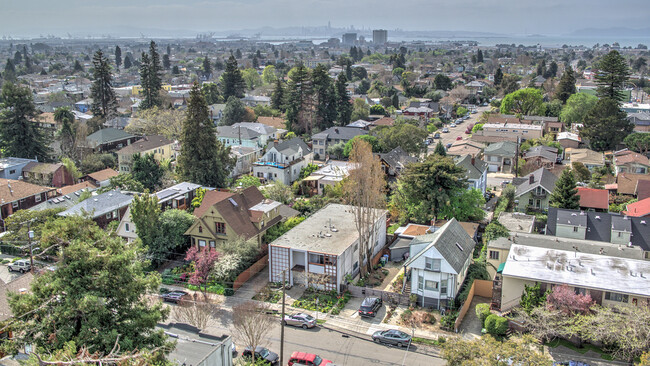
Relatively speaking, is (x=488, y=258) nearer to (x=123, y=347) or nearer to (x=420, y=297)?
(x=420, y=297)

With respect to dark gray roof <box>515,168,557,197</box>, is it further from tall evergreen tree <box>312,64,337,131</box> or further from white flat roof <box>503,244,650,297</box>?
tall evergreen tree <box>312,64,337,131</box>

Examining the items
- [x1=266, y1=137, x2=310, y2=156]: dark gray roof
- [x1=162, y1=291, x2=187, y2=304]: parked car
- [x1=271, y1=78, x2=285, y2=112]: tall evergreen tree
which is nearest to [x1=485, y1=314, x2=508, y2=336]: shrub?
[x1=162, y1=291, x2=187, y2=304]: parked car

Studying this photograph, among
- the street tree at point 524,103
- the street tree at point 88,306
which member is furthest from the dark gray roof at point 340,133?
the street tree at point 88,306

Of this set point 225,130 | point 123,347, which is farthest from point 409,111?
point 123,347

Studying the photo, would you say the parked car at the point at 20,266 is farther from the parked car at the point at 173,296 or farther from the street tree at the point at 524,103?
the street tree at the point at 524,103

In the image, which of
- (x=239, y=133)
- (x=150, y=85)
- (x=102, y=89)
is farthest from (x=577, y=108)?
(x=102, y=89)

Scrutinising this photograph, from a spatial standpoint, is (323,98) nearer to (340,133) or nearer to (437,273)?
(340,133)
